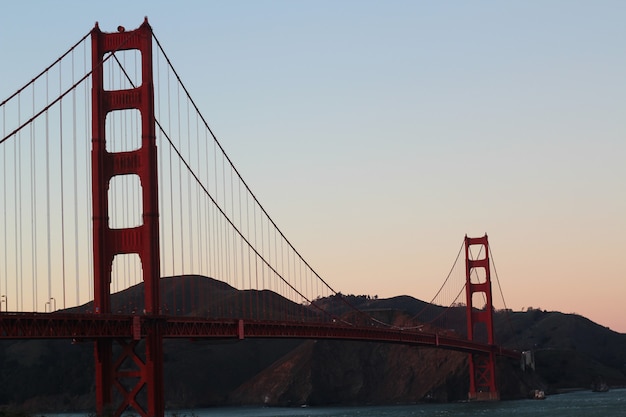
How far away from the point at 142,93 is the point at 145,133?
7.03 feet

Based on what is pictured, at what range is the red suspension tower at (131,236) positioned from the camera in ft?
188

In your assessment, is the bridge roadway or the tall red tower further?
the tall red tower

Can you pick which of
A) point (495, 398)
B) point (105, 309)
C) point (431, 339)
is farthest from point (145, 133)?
point (495, 398)

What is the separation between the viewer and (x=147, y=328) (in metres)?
58.0

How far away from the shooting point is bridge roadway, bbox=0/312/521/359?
50.3m

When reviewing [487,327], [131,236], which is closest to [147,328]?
[131,236]

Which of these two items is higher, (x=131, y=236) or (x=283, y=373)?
(x=131, y=236)

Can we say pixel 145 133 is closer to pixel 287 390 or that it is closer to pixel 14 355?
pixel 287 390

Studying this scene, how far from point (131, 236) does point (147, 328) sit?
4.23 m

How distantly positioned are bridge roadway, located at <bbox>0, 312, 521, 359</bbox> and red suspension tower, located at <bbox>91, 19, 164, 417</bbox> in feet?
1.57

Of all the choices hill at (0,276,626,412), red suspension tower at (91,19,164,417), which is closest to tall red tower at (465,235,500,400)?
hill at (0,276,626,412)

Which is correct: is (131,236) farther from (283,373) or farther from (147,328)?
(283,373)

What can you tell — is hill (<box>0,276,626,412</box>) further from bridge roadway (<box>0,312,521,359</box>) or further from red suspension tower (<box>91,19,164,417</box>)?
red suspension tower (<box>91,19,164,417</box>)

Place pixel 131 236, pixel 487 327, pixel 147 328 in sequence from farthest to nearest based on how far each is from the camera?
pixel 487 327 → pixel 131 236 → pixel 147 328
